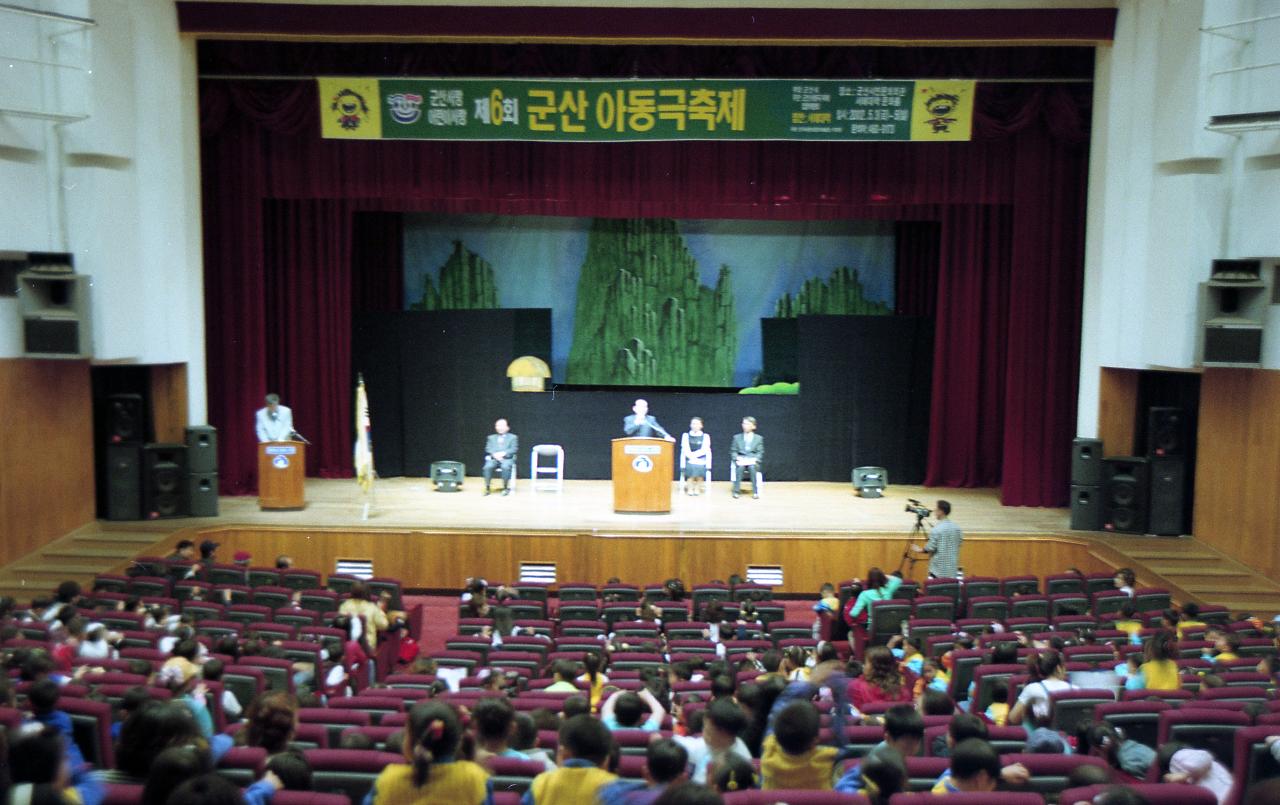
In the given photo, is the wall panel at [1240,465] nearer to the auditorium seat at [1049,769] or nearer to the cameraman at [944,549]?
the cameraman at [944,549]

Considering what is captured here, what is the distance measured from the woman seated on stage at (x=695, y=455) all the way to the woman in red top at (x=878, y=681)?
8.21m

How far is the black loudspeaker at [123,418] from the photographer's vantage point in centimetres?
1327

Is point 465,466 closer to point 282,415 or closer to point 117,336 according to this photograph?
point 282,415

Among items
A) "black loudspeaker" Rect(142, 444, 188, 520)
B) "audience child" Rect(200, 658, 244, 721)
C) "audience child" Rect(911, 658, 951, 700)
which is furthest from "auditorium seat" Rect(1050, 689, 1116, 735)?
"black loudspeaker" Rect(142, 444, 188, 520)

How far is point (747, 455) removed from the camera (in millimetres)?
14648

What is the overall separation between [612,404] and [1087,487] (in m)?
6.08

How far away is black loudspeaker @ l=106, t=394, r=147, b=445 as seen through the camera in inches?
522

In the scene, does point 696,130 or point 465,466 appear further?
point 465,466


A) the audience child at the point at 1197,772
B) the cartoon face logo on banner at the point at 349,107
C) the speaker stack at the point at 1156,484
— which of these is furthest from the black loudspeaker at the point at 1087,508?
the cartoon face logo on banner at the point at 349,107

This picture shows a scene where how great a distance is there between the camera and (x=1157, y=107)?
41.2 feet

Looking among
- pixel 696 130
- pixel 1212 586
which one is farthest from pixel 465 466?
pixel 1212 586

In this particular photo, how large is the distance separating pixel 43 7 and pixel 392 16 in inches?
135

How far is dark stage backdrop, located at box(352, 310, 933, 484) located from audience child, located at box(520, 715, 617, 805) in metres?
12.2

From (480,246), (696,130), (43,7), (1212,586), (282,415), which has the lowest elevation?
(1212,586)
